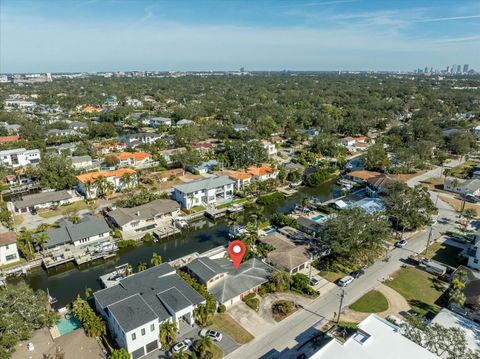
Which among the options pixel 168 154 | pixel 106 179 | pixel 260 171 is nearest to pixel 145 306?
pixel 106 179

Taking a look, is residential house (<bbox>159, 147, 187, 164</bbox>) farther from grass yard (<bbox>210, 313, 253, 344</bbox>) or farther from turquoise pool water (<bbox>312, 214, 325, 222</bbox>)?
grass yard (<bbox>210, 313, 253, 344</bbox>)

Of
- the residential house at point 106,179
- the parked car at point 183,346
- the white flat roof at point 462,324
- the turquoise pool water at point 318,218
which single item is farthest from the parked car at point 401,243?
the residential house at point 106,179

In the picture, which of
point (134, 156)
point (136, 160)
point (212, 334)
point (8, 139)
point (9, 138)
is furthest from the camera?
point (9, 138)

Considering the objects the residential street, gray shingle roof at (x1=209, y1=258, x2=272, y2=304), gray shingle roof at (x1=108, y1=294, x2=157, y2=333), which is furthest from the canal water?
the residential street

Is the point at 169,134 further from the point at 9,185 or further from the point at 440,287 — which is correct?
the point at 440,287

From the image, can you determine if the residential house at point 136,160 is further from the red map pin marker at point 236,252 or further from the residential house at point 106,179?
the red map pin marker at point 236,252

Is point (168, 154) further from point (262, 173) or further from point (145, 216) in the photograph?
point (145, 216)

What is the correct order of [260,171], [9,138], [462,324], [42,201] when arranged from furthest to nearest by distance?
[9,138] → [260,171] → [42,201] → [462,324]
